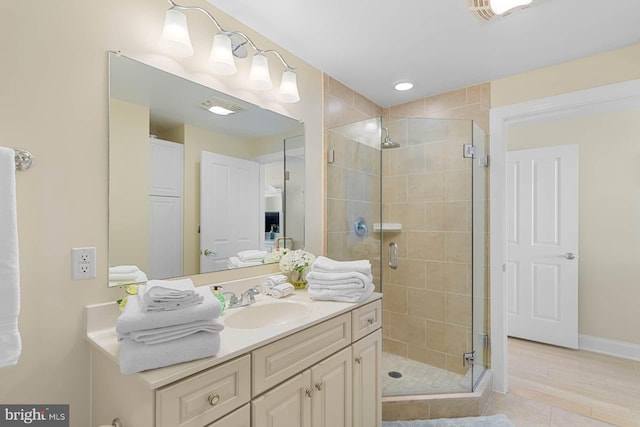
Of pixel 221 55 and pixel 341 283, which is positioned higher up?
pixel 221 55

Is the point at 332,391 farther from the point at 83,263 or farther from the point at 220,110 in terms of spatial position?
the point at 220,110

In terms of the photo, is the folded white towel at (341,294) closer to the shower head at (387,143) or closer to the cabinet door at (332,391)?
the cabinet door at (332,391)

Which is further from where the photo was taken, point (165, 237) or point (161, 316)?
point (165, 237)

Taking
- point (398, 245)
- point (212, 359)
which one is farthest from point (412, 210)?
point (212, 359)

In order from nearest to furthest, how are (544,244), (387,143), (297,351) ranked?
(297,351) → (387,143) → (544,244)

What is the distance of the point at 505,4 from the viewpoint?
1508 mm

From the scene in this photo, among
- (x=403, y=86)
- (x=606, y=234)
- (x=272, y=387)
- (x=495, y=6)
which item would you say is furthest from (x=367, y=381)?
(x=606, y=234)

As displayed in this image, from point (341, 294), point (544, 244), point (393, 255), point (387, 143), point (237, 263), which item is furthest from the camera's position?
point (544, 244)

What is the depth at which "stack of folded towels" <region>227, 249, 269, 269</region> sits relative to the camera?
1.71 m

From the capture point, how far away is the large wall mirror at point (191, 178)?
1290mm

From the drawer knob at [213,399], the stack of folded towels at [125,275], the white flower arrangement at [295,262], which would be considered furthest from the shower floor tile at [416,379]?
the stack of folded towels at [125,275]

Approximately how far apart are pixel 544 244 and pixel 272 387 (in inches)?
124

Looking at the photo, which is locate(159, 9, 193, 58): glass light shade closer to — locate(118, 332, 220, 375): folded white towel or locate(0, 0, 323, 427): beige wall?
locate(0, 0, 323, 427): beige wall

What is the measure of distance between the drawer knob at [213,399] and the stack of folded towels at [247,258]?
2.56ft
